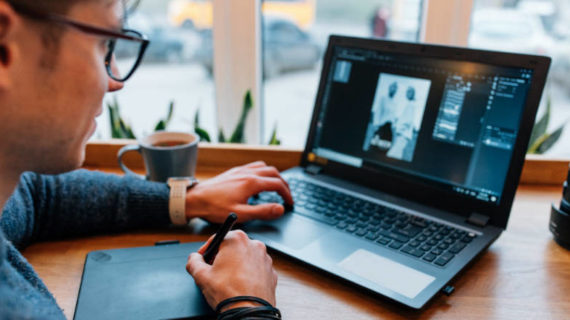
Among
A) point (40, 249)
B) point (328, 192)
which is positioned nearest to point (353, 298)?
point (328, 192)

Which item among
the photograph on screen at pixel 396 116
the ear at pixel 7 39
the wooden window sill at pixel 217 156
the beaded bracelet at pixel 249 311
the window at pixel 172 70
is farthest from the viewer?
the window at pixel 172 70

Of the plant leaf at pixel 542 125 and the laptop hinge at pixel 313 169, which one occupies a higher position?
the plant leaf at pixel 542 125

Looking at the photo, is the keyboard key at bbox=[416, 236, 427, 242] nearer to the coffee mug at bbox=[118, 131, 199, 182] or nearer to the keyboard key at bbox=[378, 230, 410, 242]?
the keyboard key at bbox=[378, 230, 410, 242]

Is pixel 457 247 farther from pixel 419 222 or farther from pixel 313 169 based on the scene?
pixel 313 169

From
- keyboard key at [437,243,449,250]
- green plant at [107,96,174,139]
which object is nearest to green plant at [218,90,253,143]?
green plant at [107,96,174,139]

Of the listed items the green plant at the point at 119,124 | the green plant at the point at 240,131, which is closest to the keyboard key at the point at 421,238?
the green plant at the point at 240,131

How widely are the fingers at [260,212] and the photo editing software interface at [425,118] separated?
0.23 meters

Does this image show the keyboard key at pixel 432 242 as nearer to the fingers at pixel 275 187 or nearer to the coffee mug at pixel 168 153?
the fingers at pixel 275 187

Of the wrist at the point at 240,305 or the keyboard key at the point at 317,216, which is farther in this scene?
the keyboard key at the point at 317,216

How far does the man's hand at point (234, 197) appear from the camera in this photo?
0.89m

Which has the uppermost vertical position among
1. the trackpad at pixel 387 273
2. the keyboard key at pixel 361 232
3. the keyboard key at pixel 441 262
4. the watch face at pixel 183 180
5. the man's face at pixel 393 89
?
the man's face at pixel 393 89

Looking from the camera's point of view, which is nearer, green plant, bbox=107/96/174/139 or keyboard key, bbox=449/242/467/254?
keyboard key, bbox=449/242/467/254

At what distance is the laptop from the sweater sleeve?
7.8 inches

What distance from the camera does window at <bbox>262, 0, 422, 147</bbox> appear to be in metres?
1.52
